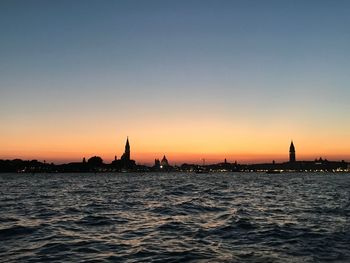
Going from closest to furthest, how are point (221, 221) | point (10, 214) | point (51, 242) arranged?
point (51, 242) → point (221, 221) → point (10, 214)

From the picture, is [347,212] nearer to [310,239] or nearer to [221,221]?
[221,221]

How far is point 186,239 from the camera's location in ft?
74.0

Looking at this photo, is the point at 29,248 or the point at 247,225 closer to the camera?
the point at 29,248

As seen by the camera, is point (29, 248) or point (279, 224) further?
point (279, 224)

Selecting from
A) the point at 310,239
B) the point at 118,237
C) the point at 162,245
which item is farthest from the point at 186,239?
the point at 310,239

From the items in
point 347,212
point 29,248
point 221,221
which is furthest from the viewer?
point 347,212

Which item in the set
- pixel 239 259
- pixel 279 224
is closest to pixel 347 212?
pixel 279 224

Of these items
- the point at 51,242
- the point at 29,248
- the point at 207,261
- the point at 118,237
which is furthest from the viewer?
the point at 118,237

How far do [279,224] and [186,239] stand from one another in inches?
371

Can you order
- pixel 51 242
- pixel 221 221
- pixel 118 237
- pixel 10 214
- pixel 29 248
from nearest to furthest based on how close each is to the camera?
pixel 29 248, pixel 51 242, pixel 118 237, pixel 221 221, pixel 10 214

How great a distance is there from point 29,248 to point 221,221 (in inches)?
597

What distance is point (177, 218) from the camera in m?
31.9

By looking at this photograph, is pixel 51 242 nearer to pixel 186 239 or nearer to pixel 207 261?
pixel 186 239

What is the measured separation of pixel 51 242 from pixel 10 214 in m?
14.9
